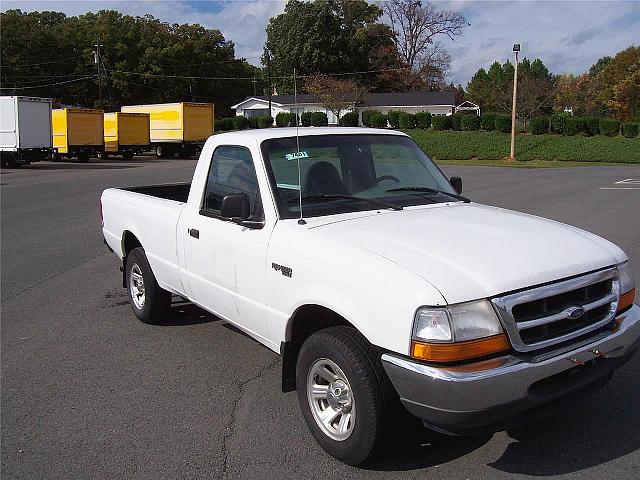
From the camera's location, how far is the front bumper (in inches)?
117

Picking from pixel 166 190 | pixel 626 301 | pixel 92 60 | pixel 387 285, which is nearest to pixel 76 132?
pixel 166 190

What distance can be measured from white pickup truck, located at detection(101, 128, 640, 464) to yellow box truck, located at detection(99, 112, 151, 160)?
36.2 m

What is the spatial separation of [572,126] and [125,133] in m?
30.2

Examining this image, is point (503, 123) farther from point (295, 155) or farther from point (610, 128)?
point (295, 155)

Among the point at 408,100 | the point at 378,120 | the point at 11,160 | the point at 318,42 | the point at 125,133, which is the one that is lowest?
the point at 11,160

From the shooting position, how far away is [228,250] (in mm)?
4449

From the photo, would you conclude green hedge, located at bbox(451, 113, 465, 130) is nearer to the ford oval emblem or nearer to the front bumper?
the ford oval emblem

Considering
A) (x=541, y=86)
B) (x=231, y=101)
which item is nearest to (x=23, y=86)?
(x=231, y=101)

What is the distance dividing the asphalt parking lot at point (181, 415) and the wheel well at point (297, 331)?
350mm

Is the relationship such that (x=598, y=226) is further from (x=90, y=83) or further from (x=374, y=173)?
(x=90, y=83)

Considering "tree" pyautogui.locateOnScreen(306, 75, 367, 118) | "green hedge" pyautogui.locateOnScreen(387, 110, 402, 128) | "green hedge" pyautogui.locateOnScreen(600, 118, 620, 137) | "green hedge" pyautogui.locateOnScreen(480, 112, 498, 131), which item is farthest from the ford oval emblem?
"tree" pyautogui.locateOnScreen(306, 75, 367, 118)

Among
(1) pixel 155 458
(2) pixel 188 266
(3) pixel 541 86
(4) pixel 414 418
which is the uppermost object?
(3) pixel 541 86

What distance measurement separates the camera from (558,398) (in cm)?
319

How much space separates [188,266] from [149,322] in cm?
138
